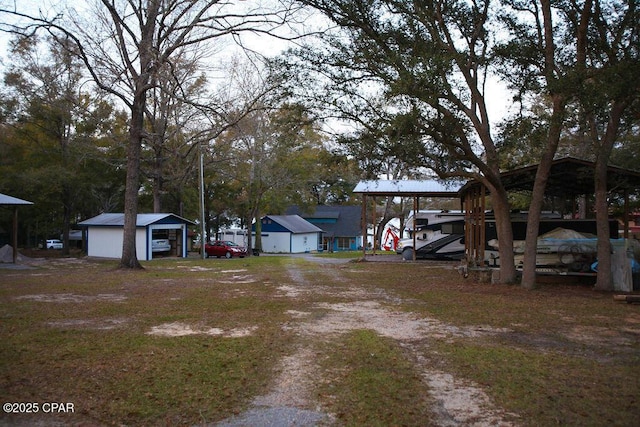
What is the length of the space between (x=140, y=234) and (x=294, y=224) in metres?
23.7

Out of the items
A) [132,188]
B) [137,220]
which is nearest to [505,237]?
[132,188]

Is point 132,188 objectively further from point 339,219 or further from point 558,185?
point 339,219

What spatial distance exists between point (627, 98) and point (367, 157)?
566 centimetres

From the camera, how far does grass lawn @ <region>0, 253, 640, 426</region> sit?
189 inches

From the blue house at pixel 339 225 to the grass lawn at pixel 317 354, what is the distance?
47.1 metres

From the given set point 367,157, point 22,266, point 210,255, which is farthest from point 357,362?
point 210,255

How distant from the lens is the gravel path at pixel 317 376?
4.57 meters

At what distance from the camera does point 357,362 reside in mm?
6289

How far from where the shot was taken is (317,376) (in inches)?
227

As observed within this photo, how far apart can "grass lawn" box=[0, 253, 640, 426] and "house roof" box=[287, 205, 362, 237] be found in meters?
47.0

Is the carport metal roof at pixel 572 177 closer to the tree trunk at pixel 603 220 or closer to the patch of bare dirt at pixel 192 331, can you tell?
the tree trunk at pixel 603 220

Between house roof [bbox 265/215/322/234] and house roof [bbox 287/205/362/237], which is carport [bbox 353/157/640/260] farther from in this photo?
house roof [bbox 287/205/362/237]

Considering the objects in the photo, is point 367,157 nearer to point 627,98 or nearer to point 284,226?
point 627,98

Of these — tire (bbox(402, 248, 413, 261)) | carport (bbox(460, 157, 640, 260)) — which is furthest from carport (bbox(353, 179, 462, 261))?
carport (bbox(460, 157, 640, 260))
